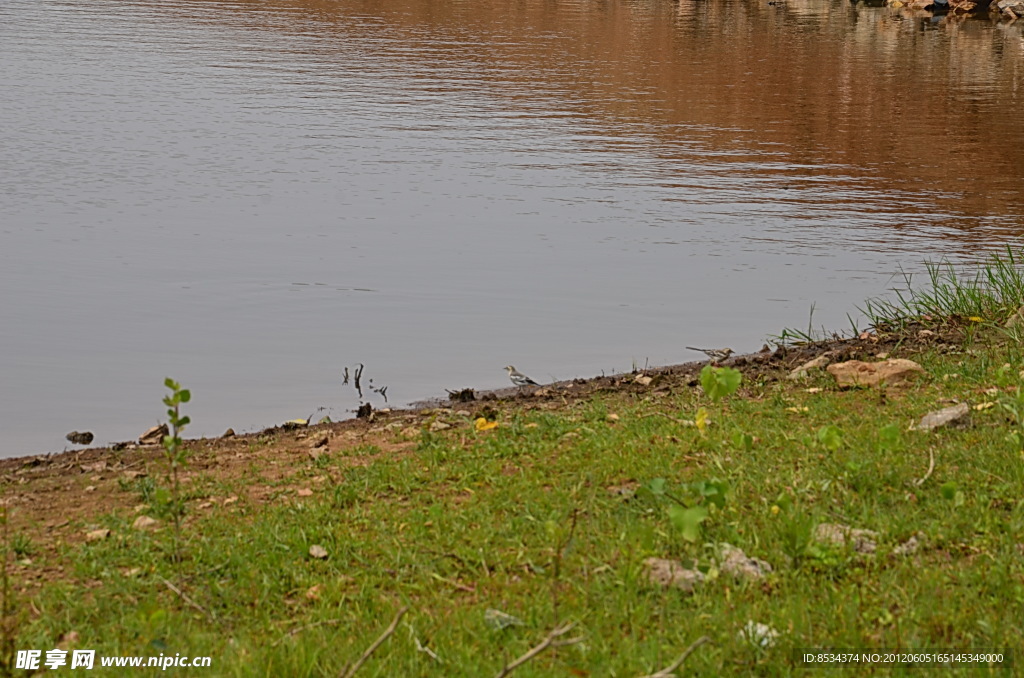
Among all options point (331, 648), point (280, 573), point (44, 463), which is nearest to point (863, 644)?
point (331, 648)

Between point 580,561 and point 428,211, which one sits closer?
point 580,561

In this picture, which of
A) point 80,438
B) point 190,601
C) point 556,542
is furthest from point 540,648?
point 80,438

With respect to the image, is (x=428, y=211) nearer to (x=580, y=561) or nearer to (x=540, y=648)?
(x=580, y=561)

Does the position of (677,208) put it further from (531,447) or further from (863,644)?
(863,644)

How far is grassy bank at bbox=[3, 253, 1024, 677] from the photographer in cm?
375

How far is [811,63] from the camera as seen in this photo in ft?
92.0

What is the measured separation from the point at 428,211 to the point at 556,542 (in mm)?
8828

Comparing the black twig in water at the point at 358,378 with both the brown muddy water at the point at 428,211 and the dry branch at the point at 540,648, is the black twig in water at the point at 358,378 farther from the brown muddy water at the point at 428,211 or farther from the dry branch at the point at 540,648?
the dry branch at the point at 540,648

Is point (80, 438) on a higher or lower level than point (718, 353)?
lower

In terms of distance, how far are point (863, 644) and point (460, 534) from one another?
170 cm

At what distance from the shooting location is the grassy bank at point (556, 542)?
3.75 metres

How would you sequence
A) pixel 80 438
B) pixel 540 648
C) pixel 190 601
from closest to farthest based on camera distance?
1. pixel 540 648
2. pixel 190 601
3. pixel 80 438

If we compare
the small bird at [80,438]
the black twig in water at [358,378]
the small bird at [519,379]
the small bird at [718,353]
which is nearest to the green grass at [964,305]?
the small bird at [718,353]

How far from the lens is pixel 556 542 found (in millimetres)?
4488
